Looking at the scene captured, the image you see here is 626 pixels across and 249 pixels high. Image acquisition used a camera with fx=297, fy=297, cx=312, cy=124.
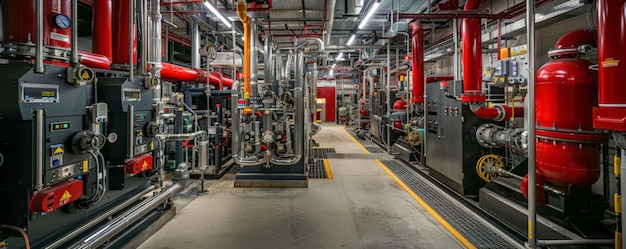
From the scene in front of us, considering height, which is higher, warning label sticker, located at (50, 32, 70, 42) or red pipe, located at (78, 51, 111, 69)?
warning label sticker, located at (50, 32, 70, 42)

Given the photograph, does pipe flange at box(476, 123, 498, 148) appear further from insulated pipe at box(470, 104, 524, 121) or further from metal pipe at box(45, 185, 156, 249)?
metal pipe at box(45, 185, 156, 249)

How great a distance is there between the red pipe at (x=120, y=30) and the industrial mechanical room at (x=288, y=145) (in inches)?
0.5

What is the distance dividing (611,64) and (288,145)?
14.0ft

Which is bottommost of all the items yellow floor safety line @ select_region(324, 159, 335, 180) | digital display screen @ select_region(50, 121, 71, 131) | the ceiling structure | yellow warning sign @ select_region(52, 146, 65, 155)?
yellow floor safety line @ select_region(324, 159, 335, 180)

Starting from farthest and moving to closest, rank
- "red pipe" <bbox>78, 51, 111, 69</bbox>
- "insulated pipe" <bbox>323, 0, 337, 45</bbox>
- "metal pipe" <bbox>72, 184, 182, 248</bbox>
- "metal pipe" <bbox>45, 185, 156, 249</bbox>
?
1. "insulated pipe" <bbox>323, 0, 337, 45</bbox>
2. "red pipe" <bbox>78, 51, 111, 69</bbox>
3. "metal pipe" <bbox>72, 184, 182, 248</bbox>
4. "metal pipe" <bbox>45, 185, 156, 249</bbox>

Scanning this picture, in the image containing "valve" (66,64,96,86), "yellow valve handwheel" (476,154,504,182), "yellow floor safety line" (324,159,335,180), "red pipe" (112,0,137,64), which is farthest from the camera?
"yellow floor safety line" (324,159,335,180)

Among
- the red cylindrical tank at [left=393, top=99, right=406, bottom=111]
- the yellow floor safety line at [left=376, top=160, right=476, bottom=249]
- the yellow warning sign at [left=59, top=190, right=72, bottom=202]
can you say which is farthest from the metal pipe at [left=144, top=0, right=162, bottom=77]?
the red cylindrical tank at [left=393, top=99, right=406, bottom=111]

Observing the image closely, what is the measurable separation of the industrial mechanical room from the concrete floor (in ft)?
0.09

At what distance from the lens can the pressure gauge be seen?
2320mm

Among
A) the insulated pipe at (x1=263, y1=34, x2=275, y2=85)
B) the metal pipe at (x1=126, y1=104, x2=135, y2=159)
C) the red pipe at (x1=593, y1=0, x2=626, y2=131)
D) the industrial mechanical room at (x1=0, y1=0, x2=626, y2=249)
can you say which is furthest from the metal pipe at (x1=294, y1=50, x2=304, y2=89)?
the red pipe at (x1=593, y1=0, x2=626, y2=131)

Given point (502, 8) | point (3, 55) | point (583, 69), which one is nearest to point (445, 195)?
point (583, 69)

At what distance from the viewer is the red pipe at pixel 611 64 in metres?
2.11

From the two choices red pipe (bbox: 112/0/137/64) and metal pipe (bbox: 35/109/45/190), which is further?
red pipe (bbox: 112/0/137/64)

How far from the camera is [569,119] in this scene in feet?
8.89
